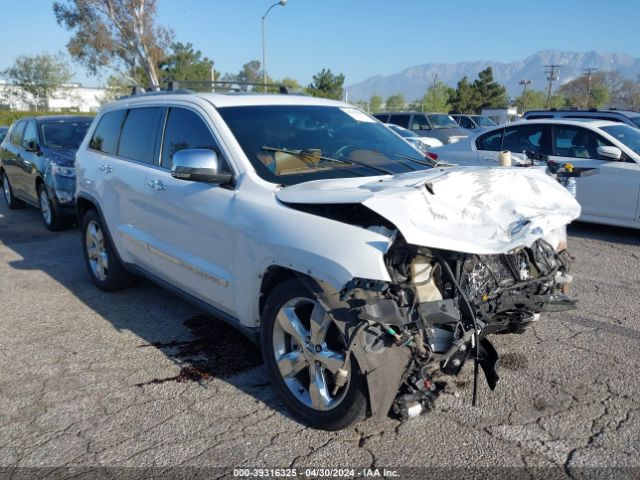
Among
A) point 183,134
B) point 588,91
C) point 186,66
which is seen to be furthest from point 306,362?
point 588,91

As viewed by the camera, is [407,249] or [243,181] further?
[243,181]

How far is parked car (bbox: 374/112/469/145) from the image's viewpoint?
20422 millimetres

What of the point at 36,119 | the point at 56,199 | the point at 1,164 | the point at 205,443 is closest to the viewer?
the point at 205,443

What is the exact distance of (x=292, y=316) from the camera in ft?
10.5

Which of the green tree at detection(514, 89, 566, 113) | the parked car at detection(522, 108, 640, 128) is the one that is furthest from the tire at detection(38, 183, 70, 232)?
the green tree at detection(514, 89, 566, 113)

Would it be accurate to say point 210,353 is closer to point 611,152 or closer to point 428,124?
point 611,152

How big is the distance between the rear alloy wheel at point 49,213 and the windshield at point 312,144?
5.73 metres

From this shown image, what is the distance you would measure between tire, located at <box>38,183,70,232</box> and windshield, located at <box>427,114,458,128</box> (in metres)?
14.9

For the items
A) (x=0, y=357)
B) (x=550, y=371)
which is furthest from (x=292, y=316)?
(x=0, y=357)

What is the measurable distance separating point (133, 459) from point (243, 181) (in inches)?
66.8

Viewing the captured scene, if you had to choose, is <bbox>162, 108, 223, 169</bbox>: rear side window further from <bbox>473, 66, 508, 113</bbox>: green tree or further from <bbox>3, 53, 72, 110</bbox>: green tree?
<bbox>3, 53, 72, 110</bbox>: green tree

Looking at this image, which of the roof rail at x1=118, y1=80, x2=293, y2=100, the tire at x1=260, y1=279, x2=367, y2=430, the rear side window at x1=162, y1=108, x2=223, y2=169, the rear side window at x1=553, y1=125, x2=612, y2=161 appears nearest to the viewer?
the tire at x1=260, y1=279, x2=367, y2=430

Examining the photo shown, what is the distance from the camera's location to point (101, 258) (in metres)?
5.68

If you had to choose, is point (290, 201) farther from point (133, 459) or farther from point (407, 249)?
point (133, 459)
